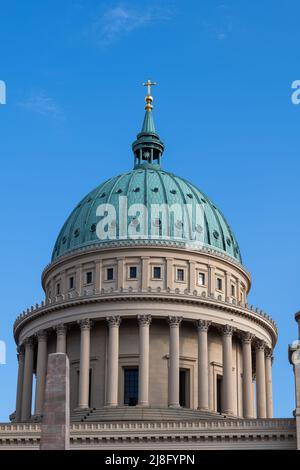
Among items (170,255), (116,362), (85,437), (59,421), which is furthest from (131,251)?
(59,421)

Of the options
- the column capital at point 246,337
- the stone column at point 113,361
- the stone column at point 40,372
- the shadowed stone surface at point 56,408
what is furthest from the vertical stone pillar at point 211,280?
the shadowed stone surface at point 56,408

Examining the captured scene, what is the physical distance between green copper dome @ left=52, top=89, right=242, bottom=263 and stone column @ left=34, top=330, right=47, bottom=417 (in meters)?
9.56

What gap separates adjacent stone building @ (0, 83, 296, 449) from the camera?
9725 cm

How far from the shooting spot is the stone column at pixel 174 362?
9506cm

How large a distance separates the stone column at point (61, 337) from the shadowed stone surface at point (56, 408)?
61091mm

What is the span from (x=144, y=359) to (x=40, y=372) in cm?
1058

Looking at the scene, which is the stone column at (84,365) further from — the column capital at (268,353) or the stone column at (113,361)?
the column capital at (268,353)

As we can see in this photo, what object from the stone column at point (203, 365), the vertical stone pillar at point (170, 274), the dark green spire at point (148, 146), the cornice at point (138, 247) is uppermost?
the dark green spire at point (148, 146)

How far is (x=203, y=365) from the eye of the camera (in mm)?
97188

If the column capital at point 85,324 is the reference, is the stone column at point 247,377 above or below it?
below

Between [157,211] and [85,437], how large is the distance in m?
31.4

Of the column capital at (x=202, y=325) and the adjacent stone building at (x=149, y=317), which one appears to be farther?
the column capital at (x=202, y=325)

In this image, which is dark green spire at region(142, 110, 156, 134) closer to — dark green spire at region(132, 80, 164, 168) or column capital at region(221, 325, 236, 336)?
dark green spire at region(132, 80, 164, 168)

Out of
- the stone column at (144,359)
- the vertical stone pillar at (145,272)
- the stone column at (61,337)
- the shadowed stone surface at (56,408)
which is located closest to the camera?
the shadowed stone surface at (56,408)
